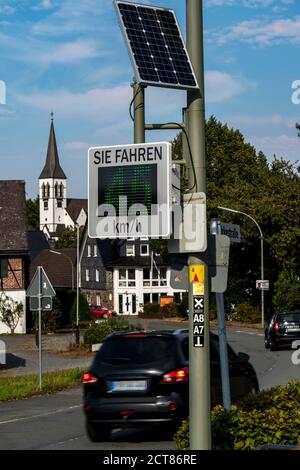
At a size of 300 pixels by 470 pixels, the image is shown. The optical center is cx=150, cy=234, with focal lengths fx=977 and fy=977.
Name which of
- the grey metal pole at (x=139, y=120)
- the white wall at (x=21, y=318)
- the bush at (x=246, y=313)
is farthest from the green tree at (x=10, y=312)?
the grey metal pole at (x=139, y=120)

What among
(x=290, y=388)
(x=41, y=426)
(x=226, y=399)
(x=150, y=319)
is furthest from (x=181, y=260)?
(x=150, y=319)

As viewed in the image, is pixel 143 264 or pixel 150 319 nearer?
pixel 150 319

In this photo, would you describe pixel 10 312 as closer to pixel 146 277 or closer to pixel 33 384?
pixel 33 384

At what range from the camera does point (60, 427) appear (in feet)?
53.7

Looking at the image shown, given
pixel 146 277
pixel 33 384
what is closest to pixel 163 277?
pixel 146 277

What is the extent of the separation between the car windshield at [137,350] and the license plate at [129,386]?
35 cm

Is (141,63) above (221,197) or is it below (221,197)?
below

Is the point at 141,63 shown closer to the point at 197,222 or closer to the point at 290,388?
Answer: the point at 197,222

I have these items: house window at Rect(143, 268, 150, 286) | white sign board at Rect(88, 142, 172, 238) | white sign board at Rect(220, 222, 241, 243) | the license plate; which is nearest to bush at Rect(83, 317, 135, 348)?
the license plate

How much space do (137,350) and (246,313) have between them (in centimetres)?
5612

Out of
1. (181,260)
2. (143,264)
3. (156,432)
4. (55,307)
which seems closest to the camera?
(181,260)

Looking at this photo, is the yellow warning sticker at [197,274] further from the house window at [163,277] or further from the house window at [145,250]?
the house window at [145,250]

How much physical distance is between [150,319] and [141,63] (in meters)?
76.9

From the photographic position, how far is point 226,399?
11.1 m
